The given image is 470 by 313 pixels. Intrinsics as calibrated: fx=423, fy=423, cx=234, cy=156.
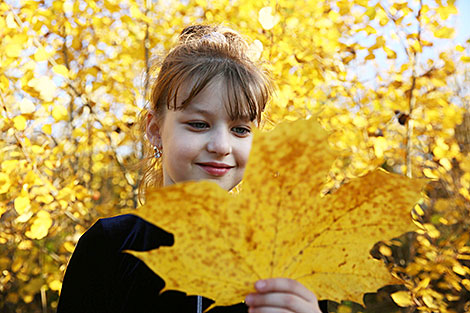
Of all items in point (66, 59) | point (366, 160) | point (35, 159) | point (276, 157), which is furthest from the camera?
point (66, 59)

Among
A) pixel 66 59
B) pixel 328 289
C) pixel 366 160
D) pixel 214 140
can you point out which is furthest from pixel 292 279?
pixel 66 59

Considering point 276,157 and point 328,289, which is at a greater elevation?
point 276,157

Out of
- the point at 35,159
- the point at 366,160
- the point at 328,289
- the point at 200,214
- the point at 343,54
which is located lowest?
the point at 366,160

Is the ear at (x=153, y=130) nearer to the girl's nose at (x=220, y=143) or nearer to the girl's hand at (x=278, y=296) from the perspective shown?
the girl's nose at (x=220, y=143)

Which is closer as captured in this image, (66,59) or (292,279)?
(292,279)

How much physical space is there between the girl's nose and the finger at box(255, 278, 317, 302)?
16.9 inches

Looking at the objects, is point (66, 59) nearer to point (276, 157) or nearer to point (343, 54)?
point (343, 54)

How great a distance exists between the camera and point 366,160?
2.30m

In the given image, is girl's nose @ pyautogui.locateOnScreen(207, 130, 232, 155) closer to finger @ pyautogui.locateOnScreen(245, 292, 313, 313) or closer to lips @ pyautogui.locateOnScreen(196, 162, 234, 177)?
lips @ pyautogui.locateOnScreen(196, 162, 234, 177)

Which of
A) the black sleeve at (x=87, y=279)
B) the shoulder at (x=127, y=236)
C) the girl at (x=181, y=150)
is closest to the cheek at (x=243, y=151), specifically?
the girl at (x=181, y=150)

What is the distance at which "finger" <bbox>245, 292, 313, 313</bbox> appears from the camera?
1.69ft

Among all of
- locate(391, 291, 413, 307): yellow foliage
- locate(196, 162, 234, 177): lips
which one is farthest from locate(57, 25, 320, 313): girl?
locate(391, 291, 413, 307): yellow foliage

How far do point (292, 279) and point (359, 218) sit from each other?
113mm

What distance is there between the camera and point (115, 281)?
1.08 m
